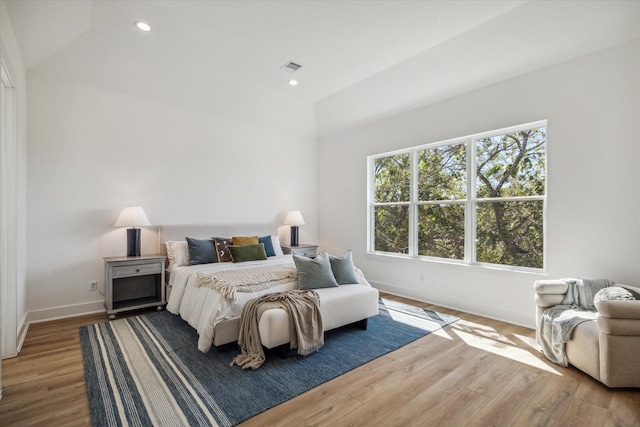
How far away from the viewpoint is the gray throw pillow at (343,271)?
349 centimetres

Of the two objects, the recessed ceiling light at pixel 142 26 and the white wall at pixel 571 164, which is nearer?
the white wall at pixel 571 164

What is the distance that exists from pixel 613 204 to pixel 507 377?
6.44 ft

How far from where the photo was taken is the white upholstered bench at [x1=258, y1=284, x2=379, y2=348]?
101 inches

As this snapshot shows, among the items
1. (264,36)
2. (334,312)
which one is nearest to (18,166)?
(264,36)

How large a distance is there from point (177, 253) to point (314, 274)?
2021mm

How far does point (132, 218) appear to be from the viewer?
3.89m

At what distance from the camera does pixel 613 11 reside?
267 centimetres

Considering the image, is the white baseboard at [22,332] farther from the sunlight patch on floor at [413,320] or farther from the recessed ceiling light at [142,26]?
the sunlight patch on floor at [413,320]

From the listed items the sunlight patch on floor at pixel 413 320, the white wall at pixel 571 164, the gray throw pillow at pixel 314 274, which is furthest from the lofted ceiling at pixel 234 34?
the sunlight patch on floor at pixel 413 320

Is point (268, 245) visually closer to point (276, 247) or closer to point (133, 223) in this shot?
point (276, 247)

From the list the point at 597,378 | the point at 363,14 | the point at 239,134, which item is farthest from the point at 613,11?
the point at 239,134

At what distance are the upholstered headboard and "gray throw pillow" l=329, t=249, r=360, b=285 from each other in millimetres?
2133

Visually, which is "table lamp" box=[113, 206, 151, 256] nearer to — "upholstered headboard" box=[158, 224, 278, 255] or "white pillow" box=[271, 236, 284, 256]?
"upholstered headboard" box=[158, 224, 278, 255]

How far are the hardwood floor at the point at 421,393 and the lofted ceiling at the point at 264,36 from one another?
2.87 m
